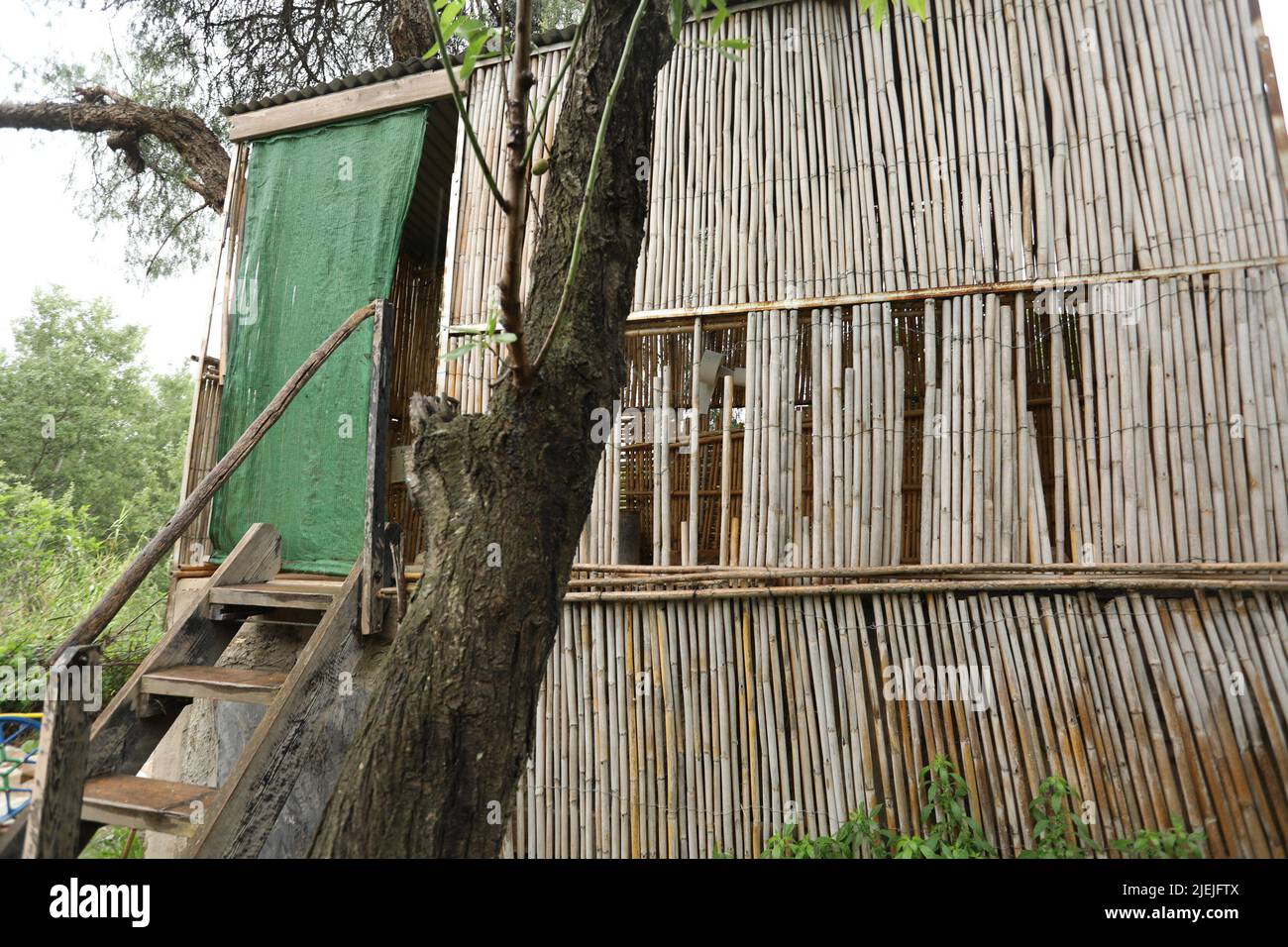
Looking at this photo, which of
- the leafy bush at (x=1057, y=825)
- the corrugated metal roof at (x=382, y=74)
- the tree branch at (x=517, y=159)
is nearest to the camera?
the tree branch at (x=517, y=159)

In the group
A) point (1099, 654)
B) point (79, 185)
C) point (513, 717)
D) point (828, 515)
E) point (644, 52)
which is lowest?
point (513, 717)

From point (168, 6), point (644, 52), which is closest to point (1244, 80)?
point (644, 52)

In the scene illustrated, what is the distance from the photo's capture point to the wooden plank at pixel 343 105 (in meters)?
4.79

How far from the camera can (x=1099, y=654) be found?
3506 millimetres

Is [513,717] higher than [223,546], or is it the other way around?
[223,546]

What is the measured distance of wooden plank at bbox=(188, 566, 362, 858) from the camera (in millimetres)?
2361

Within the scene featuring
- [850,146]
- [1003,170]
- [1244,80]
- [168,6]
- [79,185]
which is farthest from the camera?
[79,185]

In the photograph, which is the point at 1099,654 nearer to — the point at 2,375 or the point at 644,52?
the point at 644,52

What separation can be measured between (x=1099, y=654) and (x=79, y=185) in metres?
10.6

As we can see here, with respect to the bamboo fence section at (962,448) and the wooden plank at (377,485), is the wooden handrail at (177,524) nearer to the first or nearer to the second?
the wooden plank at (377,485)

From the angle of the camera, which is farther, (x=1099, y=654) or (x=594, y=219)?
(x=1099, y=654)

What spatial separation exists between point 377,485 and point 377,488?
0.01 metres

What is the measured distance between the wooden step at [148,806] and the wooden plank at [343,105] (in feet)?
13.2

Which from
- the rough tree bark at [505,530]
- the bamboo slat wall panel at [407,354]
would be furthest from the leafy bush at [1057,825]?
the bamboo slat wall panel at [407,354]
